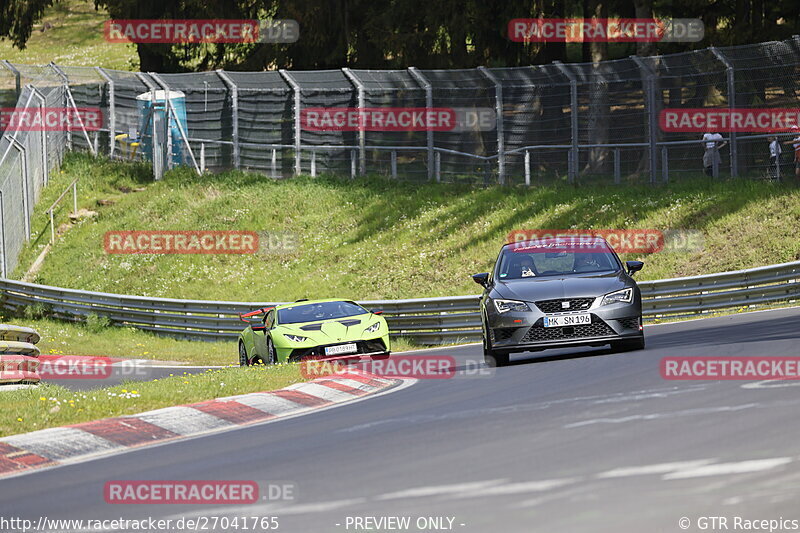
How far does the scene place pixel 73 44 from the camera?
93.1m

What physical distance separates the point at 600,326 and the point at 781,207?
1210 centimetres

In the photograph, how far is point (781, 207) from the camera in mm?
25547

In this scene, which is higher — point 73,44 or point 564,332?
point 73,44

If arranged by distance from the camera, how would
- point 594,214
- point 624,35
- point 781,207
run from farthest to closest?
point 624,35, point 594,214, point 781,207

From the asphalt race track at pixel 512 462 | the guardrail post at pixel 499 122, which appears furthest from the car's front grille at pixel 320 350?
the guardrail post at pixel 499 122

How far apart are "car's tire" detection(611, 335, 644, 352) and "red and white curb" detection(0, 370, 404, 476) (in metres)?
2.67

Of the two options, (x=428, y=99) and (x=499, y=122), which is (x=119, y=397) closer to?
(x=499, y=122)

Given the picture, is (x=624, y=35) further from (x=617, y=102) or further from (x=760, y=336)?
(x=760, y=336)

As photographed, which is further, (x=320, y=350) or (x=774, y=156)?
(x=774, y=156)

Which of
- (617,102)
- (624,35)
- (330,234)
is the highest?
(624,35)

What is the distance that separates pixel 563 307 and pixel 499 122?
58.3 feet

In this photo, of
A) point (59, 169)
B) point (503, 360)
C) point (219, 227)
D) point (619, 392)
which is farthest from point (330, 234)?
point (619, 392)

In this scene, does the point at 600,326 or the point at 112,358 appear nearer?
the point at 600,326

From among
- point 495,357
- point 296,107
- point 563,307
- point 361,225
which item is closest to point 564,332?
point 563,307
